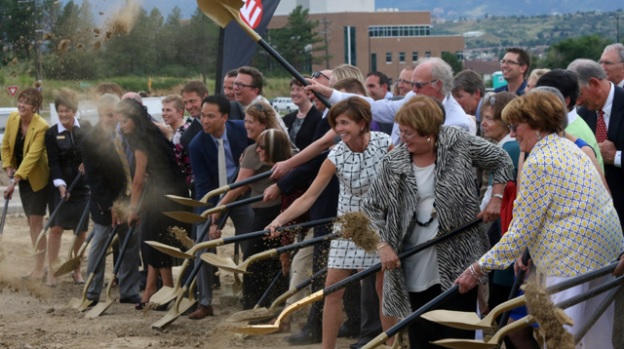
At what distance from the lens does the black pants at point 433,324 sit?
5.61 m

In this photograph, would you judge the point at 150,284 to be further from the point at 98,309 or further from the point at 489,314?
the point at 489,314

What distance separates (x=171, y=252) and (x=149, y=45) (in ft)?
15.5

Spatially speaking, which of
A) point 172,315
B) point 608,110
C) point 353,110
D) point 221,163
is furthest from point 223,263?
point 608,110

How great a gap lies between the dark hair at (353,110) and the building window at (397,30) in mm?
128290

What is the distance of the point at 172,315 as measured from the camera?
8.44 meters

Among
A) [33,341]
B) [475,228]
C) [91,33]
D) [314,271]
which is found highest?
[91,33]

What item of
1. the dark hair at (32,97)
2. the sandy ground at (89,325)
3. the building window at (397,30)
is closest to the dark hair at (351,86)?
the sandy ground at (89,325)

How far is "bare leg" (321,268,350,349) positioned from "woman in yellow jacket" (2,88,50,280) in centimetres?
535

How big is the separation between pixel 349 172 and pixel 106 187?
12.4 ft

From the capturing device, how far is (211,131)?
8.74m

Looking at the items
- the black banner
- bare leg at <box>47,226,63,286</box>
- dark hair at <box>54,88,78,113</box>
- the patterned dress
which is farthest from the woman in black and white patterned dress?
bare leg at <box>47,226,63,286</box>

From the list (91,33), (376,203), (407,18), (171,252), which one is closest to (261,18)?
(91,33)

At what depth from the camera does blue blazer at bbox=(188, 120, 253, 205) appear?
8.83 metres

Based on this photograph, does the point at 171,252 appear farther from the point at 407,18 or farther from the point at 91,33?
the point at 407,18
